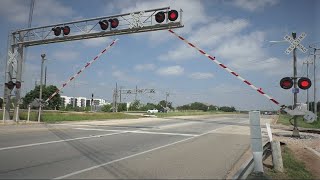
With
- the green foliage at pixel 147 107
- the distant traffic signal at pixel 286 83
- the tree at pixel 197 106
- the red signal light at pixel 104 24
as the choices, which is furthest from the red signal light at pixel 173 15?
the tree at pixel 197 106

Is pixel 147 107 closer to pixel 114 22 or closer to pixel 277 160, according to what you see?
pixel 114 22

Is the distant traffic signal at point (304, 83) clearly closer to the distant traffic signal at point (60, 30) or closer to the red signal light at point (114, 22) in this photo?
the red signal light at point (114, 22)

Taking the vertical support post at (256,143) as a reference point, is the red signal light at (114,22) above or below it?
above

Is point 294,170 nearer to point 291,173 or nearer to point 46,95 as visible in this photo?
point 291,173

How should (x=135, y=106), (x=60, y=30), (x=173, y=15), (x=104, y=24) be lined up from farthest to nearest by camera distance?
(x=135, y=106) < (x=60, y=30) < (x=104, y=24) < (x=173, y=15)

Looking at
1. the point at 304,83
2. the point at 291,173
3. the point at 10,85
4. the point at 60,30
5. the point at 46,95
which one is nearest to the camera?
the point at 291,173

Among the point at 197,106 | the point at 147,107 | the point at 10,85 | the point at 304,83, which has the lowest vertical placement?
the point at 304,83

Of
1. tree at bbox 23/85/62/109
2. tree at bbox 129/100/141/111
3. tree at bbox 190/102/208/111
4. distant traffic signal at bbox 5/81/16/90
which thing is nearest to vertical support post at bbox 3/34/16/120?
distant traffic signal at bbox 5/81/16/90

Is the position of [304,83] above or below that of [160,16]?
below

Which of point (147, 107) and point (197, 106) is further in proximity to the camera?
point (197, 106)

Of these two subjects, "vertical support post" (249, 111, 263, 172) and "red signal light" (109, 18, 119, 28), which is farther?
"red signal light" (109, 18, 119, 28)

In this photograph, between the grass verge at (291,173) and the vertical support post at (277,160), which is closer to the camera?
the grass verge at (291,173)

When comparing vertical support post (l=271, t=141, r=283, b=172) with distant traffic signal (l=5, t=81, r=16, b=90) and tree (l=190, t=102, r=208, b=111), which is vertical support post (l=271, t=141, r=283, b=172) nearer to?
distant traffic signal (l=5, t=81, r=16, b=90)

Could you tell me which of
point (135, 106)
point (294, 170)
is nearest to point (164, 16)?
point (294, 170)
